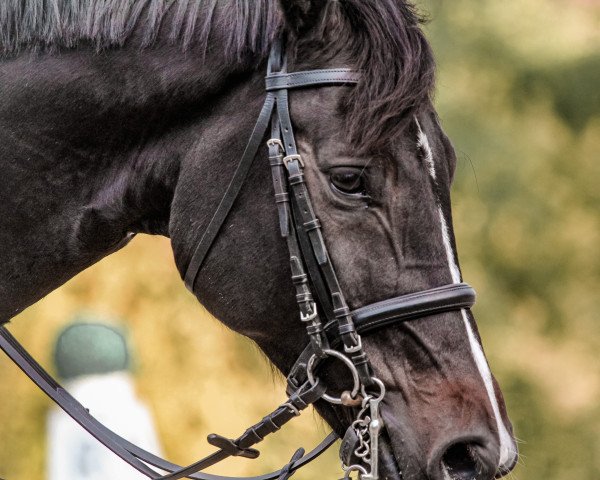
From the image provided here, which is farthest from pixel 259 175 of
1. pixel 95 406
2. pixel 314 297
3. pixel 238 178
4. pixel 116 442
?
pixel 95 406

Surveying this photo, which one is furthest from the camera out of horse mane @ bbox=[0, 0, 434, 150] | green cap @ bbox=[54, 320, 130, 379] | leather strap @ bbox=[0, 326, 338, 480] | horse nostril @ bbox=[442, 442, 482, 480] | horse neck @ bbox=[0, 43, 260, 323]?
green cap @ bbox=[54, 320, 130, 379]

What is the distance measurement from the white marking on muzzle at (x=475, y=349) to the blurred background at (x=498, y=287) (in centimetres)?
263

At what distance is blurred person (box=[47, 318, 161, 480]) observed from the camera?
13.3 ft

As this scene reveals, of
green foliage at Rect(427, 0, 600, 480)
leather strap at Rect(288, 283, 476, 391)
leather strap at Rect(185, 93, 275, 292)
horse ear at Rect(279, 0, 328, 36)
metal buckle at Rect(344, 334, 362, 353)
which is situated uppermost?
horse ear at Rect(279, 0, 328, 36)

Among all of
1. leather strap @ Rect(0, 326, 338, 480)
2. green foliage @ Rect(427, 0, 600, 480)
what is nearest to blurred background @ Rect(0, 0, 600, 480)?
green foliage @ Rect(427, 0, 600, 480)

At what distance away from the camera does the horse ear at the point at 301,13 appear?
1.93 meters

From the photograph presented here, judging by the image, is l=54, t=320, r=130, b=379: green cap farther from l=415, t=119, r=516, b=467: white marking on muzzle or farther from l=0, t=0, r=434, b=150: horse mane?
l=415, t=119, r=516, b=467: white marking on muzzle

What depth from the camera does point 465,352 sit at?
6.14 feet

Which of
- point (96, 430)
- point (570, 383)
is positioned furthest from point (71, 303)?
point (570, 383)

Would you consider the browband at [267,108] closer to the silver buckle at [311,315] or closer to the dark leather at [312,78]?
the dark leather at [312,78]

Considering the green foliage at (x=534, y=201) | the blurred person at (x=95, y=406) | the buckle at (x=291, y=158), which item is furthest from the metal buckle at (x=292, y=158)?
the green foliage at (x=534, y=201)

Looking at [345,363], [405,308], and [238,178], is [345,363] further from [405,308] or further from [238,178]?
[238,178]

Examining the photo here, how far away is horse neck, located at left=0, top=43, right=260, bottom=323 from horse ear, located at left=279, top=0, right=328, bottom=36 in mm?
150

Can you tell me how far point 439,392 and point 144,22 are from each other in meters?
1.06
